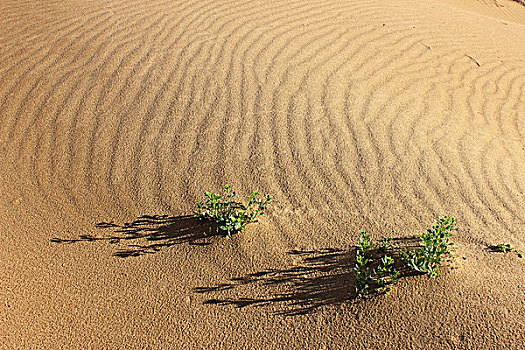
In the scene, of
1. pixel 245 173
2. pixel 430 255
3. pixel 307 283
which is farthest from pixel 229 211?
pixel 430 255

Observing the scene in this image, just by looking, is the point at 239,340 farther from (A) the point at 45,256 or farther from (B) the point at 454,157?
(B) the point at 454,157

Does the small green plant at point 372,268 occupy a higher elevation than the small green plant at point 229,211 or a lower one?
lower

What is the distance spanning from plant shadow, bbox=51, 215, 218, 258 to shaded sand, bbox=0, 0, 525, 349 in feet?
0.05

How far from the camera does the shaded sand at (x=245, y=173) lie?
2.40 meters

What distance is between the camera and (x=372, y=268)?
2.60 metres

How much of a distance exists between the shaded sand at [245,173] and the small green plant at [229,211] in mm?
88

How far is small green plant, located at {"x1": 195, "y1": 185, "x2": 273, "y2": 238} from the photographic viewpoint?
2.88 meters

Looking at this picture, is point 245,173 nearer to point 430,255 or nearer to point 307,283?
point 307,283

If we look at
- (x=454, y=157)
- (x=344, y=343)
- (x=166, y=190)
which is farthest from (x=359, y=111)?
(x=344, y=343)

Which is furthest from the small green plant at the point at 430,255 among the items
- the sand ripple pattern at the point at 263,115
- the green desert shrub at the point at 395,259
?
the sand ripple pattern at the point at 263,115

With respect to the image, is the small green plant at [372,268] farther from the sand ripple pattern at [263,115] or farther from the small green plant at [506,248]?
the small green plant at [506,248]

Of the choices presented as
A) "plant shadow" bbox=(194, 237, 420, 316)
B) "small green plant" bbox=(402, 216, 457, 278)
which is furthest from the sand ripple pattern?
"small green plant" bbox=(402, 216, 457, 278)

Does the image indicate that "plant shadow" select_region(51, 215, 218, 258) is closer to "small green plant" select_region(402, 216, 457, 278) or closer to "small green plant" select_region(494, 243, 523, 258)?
"small green plant" select_region(402, 216, 457, 278)

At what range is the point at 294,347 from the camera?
89.0 inches
